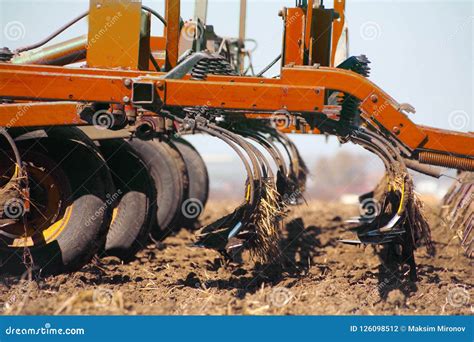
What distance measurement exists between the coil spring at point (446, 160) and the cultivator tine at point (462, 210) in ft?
2.23

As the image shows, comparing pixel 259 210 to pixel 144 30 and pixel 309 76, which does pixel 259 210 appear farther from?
pixel 144 30

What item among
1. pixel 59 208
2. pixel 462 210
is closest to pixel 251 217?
pixel 59 208

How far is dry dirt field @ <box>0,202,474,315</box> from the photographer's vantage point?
204 inches

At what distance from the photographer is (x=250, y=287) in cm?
619

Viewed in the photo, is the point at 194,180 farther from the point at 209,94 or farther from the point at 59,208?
the point at 209,94

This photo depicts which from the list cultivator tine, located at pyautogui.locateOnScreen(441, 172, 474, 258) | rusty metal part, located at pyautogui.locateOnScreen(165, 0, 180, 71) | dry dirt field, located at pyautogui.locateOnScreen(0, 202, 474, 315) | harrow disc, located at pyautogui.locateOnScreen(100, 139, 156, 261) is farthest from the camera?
harrow disc, located at pyautogui.locateOnScreen(100, 139, 156, 261)

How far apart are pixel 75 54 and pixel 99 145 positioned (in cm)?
79

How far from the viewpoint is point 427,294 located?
6.09 metres

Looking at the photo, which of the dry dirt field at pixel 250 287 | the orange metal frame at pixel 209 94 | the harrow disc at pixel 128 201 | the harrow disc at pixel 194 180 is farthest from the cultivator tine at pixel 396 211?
the harrow disc at pixel 194 180

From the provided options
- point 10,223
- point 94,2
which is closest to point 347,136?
point 94,2

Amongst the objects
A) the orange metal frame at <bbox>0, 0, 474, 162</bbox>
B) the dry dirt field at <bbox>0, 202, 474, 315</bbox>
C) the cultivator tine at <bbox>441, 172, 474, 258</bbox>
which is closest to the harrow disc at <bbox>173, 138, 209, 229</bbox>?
the dry dirt field at <bbox>0, 202, 474, 315</bbox>

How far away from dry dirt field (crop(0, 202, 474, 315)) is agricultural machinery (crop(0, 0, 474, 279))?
25 centimetres

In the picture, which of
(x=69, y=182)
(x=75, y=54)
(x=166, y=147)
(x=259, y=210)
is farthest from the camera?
(x=166, y=147)

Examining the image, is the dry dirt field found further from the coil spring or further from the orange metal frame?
the orange metal frame
